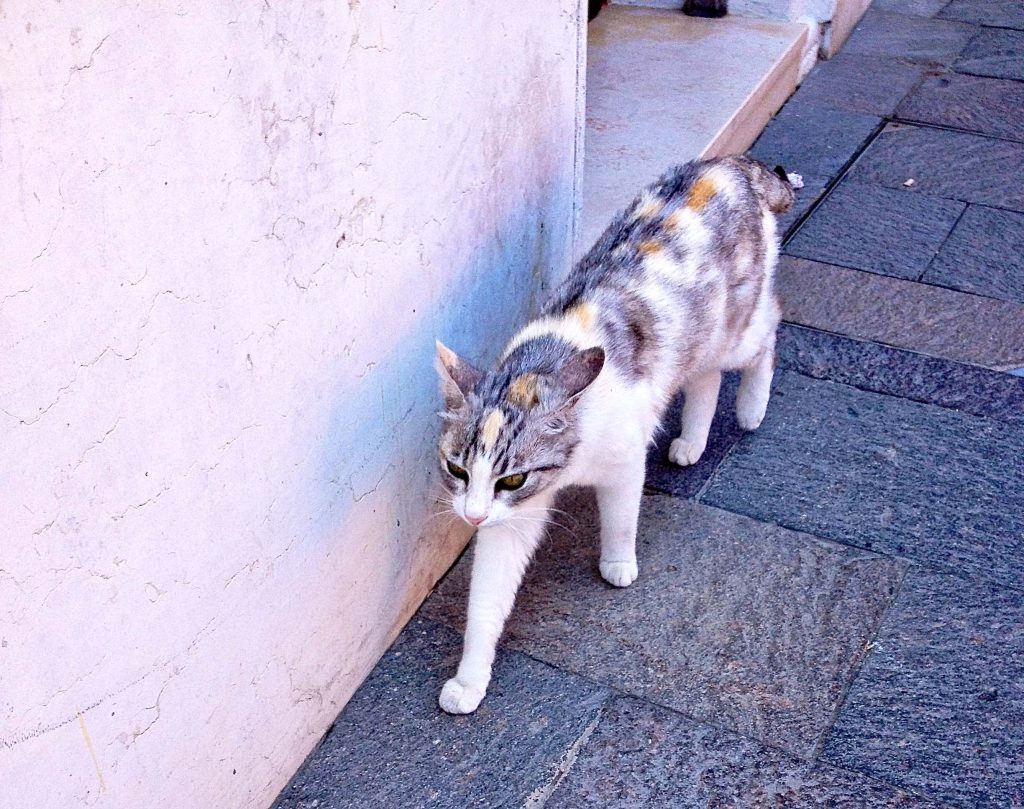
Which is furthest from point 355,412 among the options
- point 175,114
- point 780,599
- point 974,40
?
point 974,40

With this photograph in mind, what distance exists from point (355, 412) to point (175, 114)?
2.99 feet

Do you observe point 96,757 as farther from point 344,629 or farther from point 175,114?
point 175,114

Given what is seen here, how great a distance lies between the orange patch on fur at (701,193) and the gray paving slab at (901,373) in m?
0.98

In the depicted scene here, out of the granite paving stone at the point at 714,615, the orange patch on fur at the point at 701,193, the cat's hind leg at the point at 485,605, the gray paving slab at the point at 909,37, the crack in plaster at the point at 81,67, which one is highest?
the crack in plaster at the point at 81,67

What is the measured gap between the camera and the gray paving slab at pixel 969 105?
5.29 m

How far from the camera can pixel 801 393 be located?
12.3ft

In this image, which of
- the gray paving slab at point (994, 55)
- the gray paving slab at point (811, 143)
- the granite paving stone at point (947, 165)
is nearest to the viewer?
the granite paving stone at point (947, 165)

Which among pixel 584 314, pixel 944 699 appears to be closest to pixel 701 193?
pixel 584 314

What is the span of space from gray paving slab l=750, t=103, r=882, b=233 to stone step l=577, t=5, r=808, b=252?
0.26 ft

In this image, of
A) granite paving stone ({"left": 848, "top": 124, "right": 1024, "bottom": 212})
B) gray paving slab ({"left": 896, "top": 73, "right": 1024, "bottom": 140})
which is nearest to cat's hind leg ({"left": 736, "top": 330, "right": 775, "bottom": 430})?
granite paving stone ({"left": 848, "top": 124, "right": 1024, "bottom": 212})

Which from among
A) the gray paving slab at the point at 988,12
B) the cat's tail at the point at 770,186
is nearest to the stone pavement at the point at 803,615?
the cat's tail at the point at 770,186

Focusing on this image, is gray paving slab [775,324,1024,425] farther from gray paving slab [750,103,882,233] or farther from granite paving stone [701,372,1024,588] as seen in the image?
gray paving slab [750,103,882,233]

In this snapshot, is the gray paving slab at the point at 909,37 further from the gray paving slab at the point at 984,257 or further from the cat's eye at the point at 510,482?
the cat's eye at the point at 510,482

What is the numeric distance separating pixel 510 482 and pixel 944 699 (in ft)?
3.92
